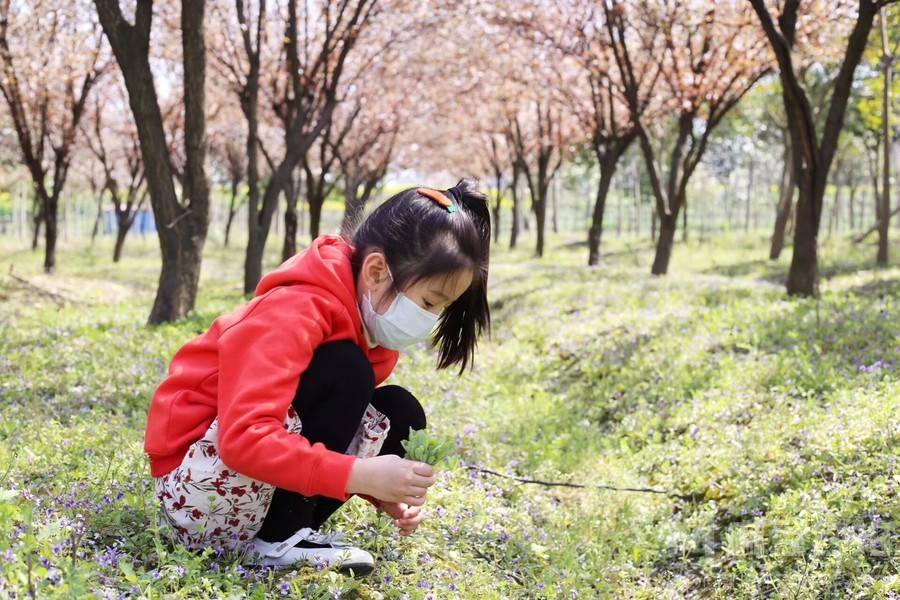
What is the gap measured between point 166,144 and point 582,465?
5659 millimetres

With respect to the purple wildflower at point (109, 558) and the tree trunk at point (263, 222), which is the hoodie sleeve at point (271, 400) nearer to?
the purple wildflower at point (109, 558)

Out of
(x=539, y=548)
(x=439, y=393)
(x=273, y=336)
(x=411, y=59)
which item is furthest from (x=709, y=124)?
(x=273, y=336)

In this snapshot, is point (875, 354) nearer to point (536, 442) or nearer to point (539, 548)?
point (536, 442)

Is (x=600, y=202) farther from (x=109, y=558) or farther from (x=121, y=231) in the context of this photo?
(x=109, y=558)

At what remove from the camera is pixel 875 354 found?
5391 millimetres

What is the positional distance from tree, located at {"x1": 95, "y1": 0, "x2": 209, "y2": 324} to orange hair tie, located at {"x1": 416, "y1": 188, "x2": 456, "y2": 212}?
642 cm

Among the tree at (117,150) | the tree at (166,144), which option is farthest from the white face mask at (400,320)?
the tree at (117,150)

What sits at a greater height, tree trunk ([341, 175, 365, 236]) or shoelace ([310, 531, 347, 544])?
tree trunk ([341, 175, 365, 236])

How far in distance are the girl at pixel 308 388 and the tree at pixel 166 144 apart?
6312 millimetres

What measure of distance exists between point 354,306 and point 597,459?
9.44ft

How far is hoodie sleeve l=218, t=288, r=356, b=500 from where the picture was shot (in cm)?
217

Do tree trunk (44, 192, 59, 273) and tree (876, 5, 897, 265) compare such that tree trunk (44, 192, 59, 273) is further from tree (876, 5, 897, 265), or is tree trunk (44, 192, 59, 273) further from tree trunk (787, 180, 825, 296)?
tree (876, 5, 897, 265)

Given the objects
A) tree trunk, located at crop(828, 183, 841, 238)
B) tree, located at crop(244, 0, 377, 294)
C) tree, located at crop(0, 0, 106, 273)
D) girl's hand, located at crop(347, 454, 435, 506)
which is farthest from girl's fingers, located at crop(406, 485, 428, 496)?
tree trunk, located at crop(828, 183, 841, 238)

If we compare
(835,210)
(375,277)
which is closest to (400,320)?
(375,277)
